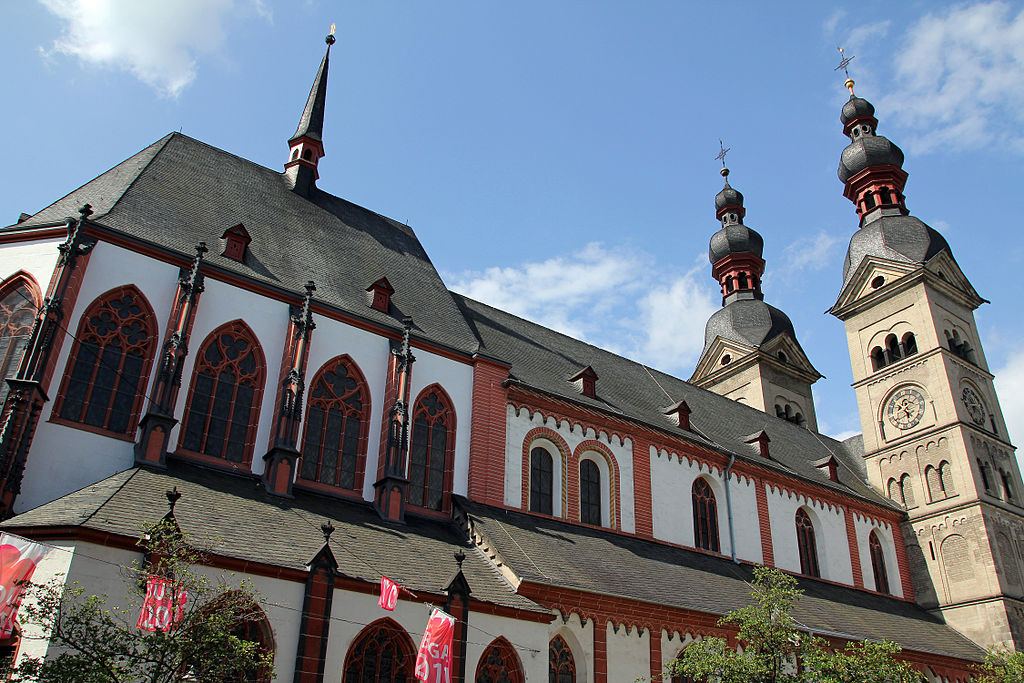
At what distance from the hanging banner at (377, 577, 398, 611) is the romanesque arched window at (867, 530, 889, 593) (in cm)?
2151

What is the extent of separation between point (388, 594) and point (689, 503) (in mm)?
12883

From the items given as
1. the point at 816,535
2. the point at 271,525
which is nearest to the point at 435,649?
the point at 271,525

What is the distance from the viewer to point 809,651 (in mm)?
15359

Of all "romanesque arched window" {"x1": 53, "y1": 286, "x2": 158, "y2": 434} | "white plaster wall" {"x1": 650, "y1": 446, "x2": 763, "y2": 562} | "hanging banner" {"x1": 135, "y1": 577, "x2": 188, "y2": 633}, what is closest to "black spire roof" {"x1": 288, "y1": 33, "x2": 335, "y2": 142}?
"romanesque arched window" {"x1": 53, "y1": 286, "x2": 158, "y2": 434}

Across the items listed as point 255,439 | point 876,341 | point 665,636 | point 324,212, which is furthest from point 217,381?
point 876,341

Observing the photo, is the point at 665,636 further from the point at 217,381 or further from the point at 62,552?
the point at 62,552

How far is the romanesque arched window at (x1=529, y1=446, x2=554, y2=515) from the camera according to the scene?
70.0 feet

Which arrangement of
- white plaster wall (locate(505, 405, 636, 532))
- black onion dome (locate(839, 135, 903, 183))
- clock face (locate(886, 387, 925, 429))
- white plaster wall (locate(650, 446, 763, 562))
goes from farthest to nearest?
black onion dome (locate(839, 135, 903, 183)), clock face (locate(886, 387, 925, 429)), white plaster wall (locate(650, 446, 763, 562)), white plaster wall (locate(505, 405, 636, 532))

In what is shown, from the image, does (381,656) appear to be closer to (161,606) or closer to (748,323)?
(161,606)

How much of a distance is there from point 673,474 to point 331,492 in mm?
10700

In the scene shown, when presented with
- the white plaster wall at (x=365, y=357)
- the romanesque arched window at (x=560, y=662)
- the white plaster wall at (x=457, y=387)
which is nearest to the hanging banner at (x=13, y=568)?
the white plaster wall at (x=365, y=357)

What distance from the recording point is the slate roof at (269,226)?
738 inches

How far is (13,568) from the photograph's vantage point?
1152cm

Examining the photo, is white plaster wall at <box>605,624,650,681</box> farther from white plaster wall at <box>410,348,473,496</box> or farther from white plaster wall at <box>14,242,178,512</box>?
white plaster wall at <box>14,242,178,512</box>
